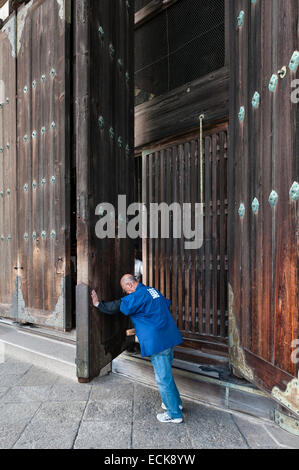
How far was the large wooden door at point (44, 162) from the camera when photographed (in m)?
3.79

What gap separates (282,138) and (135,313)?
182 centimetres

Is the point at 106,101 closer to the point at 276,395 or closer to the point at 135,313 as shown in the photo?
the point at 135,313

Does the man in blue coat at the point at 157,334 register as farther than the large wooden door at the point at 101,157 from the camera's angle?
No

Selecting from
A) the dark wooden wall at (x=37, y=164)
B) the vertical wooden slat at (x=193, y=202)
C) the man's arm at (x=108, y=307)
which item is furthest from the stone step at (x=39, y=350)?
the vertical wooden slat at (x=193, y=202)

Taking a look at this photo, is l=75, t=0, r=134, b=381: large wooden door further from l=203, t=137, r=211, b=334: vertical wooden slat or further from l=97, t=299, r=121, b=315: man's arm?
l=203, t=137, r=211, b=334: vertical wooden slat

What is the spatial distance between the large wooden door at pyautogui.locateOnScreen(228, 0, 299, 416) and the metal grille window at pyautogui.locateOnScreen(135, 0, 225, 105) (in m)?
0.89

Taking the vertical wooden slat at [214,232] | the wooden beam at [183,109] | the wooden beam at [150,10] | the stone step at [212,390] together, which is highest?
the wooden beam at [150,10]

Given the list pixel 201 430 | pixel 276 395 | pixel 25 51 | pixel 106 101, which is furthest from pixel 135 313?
pixel 25 51

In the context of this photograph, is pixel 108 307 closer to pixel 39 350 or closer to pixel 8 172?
pixel 39 350

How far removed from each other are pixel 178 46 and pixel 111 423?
417cm
